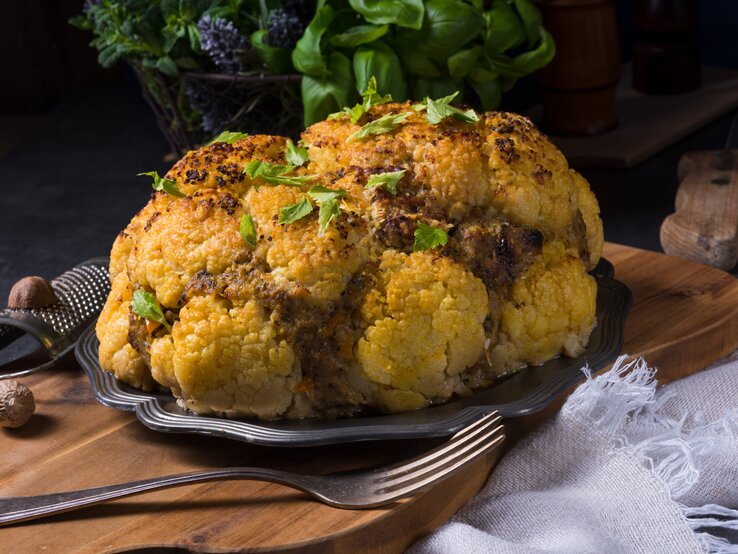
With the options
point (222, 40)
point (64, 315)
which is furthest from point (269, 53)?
point (64, 315)

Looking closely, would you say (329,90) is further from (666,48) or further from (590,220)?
(666,48)

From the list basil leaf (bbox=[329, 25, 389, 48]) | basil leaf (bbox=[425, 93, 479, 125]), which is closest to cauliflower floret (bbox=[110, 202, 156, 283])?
basil leaf (bbox=[425, 93, 479, 125])

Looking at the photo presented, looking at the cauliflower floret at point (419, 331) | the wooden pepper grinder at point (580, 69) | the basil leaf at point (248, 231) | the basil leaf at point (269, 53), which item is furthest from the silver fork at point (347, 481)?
the wooden pepper grinder at point (580, 69)

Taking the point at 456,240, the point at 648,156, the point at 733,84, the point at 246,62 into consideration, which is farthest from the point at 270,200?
the point at 733,84

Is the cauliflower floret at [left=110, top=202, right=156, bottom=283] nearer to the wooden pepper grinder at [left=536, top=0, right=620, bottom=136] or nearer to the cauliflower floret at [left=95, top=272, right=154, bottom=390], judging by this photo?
the cauliflower floret at [left=95, top=272, right=154, bottom=390]

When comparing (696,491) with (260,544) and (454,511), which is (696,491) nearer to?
(454,511)

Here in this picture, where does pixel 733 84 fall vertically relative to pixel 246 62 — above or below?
below
